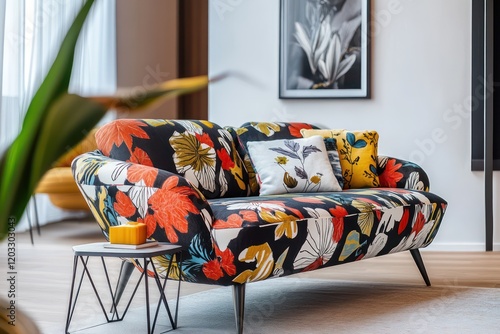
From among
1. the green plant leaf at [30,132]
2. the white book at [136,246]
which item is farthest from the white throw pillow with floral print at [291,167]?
the green plant leaf at [30,132]

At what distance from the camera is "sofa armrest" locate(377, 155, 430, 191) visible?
3.62 metres

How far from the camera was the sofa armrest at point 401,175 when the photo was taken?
11.9 ft

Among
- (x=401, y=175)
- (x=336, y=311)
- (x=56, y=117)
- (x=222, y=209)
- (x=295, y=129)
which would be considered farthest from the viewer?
(x=295, y=129)

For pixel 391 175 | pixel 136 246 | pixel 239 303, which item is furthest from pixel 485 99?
pixel 136 246

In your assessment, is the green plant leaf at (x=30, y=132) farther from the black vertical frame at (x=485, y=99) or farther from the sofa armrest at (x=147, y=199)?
the black vertical frame at (x=485, y=99)

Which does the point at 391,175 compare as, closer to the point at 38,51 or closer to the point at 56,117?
the point at 38,51

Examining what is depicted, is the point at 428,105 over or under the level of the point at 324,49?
under

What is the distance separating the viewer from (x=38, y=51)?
5.04 meters

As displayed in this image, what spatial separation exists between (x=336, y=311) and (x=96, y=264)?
6.01 ft

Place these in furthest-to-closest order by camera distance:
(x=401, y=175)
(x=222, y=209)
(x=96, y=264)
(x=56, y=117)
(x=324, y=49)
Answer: (x=324, y=49), (x=96, y=264), (x=401, y=175), (x=222, y=209), (x=56, y=117)

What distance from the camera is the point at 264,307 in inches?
117

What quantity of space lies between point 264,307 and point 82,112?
2.68 meters

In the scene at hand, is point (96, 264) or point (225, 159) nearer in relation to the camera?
point (225, 159)

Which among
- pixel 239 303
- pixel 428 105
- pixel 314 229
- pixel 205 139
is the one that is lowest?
pixel 239 303
